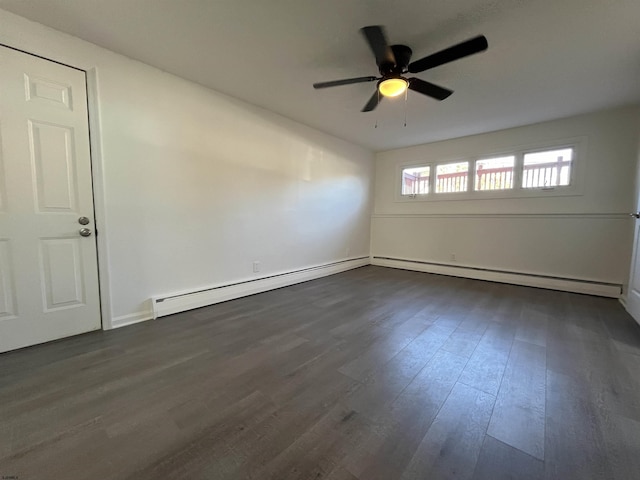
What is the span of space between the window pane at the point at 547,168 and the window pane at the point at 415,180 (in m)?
1.55

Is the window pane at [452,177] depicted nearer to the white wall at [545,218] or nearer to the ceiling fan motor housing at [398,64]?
the white wall at [545,218]

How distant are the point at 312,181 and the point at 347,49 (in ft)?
7.37

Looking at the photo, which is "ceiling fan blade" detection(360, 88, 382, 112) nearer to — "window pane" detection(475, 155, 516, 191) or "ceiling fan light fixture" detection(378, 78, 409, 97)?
"ceiling fan light fixture" detection(378, 78, 409, 97)

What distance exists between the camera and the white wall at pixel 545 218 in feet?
11.5

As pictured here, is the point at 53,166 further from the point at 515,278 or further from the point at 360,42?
the point at 515,278

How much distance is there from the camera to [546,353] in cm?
205

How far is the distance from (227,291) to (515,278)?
4439mm

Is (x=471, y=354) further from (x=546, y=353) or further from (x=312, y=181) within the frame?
(x=312, y=181)

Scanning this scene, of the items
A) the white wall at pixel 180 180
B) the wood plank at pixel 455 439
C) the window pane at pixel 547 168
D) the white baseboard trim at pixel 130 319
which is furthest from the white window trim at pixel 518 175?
the white baseboard trim at pixel 130 319

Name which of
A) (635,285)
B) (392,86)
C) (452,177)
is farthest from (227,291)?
(635,285)

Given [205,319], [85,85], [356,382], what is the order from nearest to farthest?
[356,382] < [85,85] < [205,319]

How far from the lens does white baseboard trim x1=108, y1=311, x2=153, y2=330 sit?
8.04 ft

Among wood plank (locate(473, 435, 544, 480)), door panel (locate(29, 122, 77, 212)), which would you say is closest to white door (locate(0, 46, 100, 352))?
door panel (locate(29, 122, 77, 212))

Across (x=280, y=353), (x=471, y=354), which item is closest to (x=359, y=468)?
(x=280, y=353)
